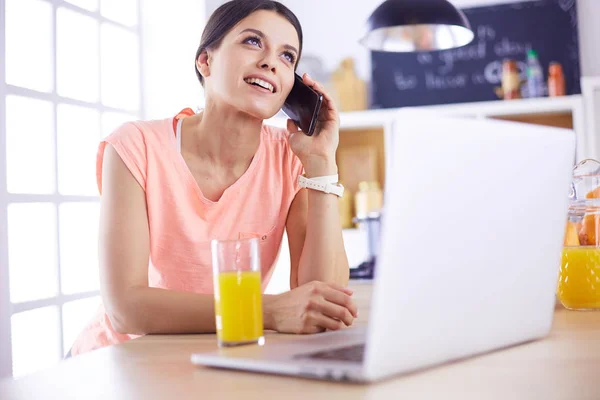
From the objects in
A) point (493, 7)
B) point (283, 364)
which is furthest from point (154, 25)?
point (283, 364)

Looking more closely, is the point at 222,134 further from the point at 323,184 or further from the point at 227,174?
the point at 323,184

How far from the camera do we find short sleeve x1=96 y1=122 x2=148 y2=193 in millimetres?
1359

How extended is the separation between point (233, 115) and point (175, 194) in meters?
0.23

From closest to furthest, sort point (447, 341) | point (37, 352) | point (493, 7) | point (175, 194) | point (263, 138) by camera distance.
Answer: point (447, 341)
point (175, 194)
point (263, 138)
point (37, 352)
point (493, 7)

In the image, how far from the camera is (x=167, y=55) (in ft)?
12.5

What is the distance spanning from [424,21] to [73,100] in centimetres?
164

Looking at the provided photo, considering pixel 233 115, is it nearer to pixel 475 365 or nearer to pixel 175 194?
pixel 175 194

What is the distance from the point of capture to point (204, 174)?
1544 mm

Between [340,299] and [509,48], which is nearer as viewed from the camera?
[340,299]

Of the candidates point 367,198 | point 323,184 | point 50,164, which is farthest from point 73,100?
point 323,184

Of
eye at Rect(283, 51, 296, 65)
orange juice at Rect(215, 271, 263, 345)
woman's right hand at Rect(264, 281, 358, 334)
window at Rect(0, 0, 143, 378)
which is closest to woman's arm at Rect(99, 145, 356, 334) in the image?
woman's right hand at Rect(264, 281, 358, 334)

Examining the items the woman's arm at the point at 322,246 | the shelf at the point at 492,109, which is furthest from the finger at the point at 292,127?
the shelf at the point at 492,109

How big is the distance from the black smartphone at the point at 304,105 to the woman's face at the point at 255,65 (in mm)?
56

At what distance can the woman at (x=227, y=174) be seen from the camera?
4.52ft
